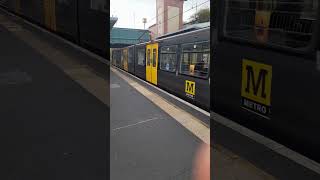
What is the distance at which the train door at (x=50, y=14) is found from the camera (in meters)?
13.8

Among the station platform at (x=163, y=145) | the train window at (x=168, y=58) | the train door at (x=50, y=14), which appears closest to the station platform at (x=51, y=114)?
the station platform at (x=163, y=145)

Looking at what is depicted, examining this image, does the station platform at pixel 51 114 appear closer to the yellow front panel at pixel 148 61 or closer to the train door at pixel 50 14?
the train door at pixel 50 14

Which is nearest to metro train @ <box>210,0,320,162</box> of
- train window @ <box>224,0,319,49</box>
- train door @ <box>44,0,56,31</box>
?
train window @ <box>224,0,319,49</box>

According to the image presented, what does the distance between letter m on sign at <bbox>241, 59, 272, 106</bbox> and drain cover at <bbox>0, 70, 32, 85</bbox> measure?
4361 mm

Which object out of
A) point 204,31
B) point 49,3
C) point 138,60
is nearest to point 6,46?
point 49,3

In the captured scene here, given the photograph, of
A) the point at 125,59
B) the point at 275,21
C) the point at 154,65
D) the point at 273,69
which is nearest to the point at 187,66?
the point at 154,65

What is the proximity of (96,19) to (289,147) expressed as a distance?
21.6 feet

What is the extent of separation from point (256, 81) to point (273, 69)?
1.03ft

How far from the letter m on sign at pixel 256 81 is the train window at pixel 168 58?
7.56 m

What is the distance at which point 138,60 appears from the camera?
20.8 metres

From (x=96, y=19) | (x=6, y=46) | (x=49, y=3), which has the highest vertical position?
(x=49, y=3)

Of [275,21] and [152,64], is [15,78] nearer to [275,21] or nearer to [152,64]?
[275,21]

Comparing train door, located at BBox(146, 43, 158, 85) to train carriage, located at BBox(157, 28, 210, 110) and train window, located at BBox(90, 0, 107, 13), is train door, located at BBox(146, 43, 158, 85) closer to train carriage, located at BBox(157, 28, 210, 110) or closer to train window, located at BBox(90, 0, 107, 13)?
train carriage, located at BBox(157, 28, 210, 110)

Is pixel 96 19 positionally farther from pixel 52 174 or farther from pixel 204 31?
pixel 52 174
